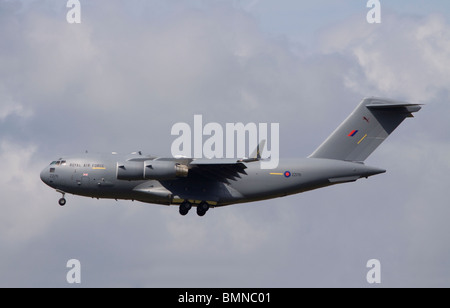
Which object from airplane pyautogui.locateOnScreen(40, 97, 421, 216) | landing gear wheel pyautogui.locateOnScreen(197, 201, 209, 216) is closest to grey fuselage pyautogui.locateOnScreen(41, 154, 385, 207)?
airplane pyautogui.locateOnScreen(40, 97, 421, 216)

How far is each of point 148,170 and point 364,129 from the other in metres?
9.03

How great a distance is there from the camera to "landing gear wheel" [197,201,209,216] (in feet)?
125

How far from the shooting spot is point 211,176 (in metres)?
37.6

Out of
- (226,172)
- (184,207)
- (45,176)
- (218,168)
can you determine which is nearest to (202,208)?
(184,207)

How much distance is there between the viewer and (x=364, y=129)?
1538 inches

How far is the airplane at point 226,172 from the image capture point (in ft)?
119

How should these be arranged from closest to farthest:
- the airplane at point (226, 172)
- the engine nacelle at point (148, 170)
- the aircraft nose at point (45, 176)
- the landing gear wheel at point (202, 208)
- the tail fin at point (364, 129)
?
the engine nacelle at point (148, 170) < the airplane at point (226, 172) < the aircraft nose at point (45, 176) < the landing gear wheel at point (202, 208) < the tail fin at point (364, 129)

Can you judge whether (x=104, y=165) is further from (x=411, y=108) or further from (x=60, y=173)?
(x=411, y=108)

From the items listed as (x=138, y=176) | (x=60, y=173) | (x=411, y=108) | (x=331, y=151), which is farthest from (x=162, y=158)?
(x=411, y=108)

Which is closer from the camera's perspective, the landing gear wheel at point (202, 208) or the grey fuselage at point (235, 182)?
the grey fuselage at point (235, 182)

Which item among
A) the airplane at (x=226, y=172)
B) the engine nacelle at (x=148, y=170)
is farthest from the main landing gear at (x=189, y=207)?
the engine nacelle at (x=148, y=170)

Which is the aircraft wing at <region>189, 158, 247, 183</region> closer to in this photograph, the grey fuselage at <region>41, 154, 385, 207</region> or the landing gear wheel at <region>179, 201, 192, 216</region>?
the grey fuselage at <region>41, 154, 385, 207</region>

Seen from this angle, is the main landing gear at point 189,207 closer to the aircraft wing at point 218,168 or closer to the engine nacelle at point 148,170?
the aircraft wing at point 218,168

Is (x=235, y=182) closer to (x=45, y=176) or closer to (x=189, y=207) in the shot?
(x=189, y=207)
